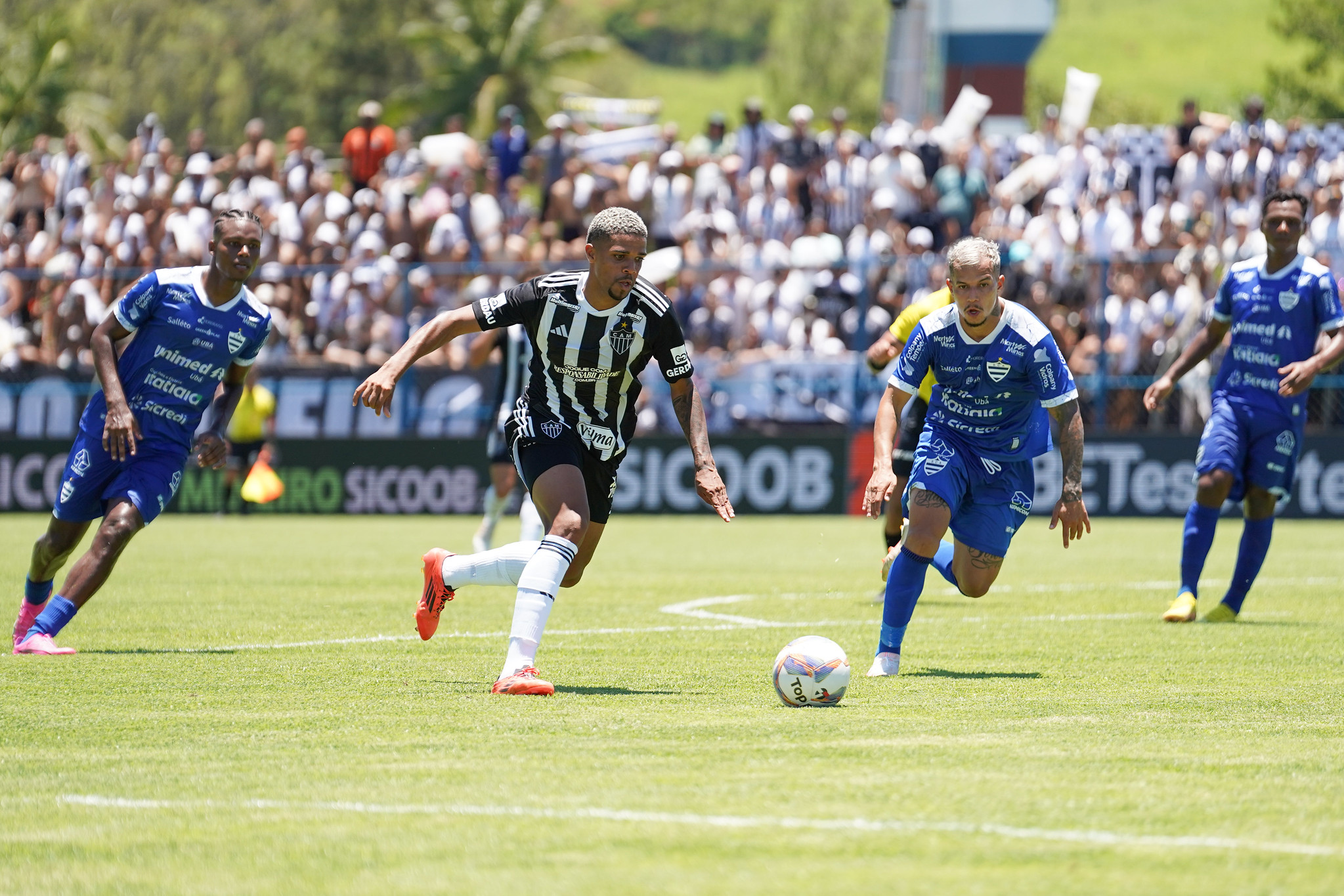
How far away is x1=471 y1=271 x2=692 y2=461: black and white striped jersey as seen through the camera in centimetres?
755

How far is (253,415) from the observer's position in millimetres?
23188

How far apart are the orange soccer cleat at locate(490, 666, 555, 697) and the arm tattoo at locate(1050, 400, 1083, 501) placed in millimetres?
2521

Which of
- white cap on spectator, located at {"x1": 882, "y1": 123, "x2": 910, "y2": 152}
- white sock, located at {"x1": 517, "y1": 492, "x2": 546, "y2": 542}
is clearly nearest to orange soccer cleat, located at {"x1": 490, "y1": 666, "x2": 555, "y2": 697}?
white sock, located at {"x1": 517, "y1": 492, "x2": 546, "y2": 542}

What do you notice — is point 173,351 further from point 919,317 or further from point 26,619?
point 919,317

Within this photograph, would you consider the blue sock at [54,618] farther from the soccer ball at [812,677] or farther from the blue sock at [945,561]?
the blue sock at [945,561]

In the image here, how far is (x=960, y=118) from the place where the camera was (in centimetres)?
2534

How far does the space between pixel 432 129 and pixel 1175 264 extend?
1966 inches

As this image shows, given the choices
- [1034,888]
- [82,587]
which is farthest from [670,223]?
[1034,888]

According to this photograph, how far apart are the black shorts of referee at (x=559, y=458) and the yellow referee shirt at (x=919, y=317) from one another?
3.03 meters

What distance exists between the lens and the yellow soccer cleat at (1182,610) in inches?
427

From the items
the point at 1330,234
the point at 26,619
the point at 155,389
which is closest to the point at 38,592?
the point at 26,619

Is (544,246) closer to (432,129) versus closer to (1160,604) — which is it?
(1160,604)

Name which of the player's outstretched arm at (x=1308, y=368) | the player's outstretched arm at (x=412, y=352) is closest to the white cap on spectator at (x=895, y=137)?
the player's outstretched arm at (x=1308, y=368)

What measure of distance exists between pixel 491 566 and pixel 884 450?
1.81 m
